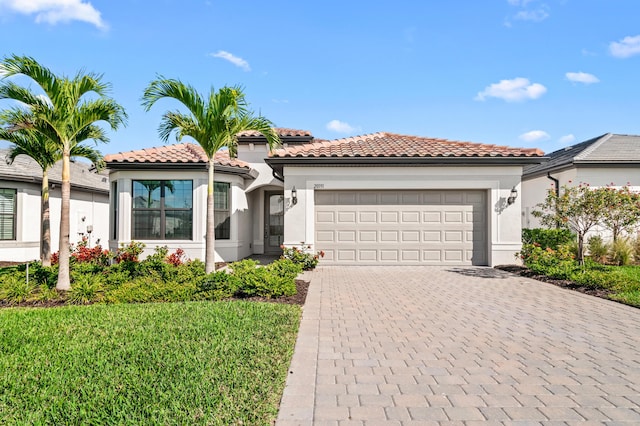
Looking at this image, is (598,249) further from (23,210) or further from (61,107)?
(23,210)

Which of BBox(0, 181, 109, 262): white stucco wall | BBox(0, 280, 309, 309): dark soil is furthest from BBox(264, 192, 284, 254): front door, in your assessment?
BBox(0, 280, 309, 309): dark soil

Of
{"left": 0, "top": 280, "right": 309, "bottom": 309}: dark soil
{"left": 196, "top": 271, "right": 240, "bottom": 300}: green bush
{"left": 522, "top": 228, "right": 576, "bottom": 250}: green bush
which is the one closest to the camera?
{"left": 0, "top": 280, "right": 309, "bottom": 309}: dark soil

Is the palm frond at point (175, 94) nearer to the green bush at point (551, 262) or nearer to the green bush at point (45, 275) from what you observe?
the green bush at point (45, 275)

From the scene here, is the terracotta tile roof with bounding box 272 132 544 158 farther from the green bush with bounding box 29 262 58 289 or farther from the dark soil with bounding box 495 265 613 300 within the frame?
the green bush with bounding box 29 262 58 289

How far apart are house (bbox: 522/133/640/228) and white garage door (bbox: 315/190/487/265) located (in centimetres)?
512

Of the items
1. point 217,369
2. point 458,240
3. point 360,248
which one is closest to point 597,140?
point 458,240

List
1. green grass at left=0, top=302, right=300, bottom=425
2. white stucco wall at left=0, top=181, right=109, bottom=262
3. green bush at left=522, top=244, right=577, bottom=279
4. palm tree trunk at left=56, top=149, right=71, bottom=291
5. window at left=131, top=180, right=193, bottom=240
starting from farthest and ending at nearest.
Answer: white stucco wall at left=0, top=181, right=109, bottom=262 → window at left=131, top=180, right=193, bottom=240 → green bush at left=522, top=244, right=577, bottom=279 → palm tree trunk at left=56, top=149, right=71, bottom=291 → green grass at left=0, top=302, right=300, bottom=425

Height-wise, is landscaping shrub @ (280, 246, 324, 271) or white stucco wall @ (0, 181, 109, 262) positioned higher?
white stucco wall @ (0, 181, 109, 262)

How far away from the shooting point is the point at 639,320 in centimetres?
554

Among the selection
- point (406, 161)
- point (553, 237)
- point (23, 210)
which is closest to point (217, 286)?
point (406, 161)

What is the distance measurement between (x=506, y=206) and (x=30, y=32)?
561 inches

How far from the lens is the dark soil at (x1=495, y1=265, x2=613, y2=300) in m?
7.51

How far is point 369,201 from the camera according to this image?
11.6 meters

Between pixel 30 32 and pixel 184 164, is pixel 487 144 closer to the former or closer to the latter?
pixel 184 164
